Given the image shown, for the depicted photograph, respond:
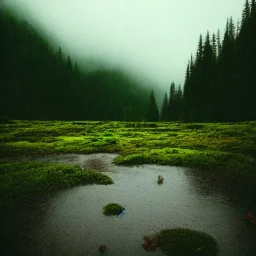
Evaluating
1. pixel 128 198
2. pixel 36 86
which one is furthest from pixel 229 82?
pixel 36 86

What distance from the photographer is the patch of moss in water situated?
696 centimetres

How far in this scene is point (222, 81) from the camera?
2020 inches

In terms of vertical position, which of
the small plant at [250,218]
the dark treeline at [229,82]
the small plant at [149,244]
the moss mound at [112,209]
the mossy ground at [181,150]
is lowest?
the small plant at [149,244]

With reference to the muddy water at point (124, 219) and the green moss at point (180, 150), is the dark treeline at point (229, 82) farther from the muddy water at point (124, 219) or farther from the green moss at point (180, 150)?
the muddy water at point (124, 219)

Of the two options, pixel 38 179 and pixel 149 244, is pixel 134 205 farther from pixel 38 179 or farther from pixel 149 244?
pixel 38 179

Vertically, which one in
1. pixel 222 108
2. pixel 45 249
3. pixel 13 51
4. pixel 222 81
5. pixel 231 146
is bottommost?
pixel 45 249

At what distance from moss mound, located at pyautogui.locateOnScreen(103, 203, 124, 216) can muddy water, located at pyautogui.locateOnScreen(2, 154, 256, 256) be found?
0.90ft

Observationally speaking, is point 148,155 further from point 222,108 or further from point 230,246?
point 222,108

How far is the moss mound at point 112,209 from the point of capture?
9.64 m

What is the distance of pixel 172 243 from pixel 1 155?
19.1m

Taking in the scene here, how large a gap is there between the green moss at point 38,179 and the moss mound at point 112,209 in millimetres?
3218

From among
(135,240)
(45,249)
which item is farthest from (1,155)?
(135,240)

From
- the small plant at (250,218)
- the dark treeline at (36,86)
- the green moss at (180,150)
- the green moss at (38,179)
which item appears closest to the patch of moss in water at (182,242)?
the small plant at (250,218)

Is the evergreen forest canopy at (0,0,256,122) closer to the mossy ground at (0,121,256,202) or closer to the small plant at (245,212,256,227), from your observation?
the mossy ground at (0,121,256,202)
